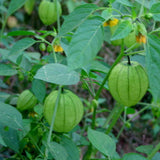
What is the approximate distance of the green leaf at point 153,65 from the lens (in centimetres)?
54

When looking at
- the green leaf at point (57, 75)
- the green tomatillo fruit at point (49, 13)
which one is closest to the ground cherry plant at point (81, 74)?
the green leaf at point (57, 75)

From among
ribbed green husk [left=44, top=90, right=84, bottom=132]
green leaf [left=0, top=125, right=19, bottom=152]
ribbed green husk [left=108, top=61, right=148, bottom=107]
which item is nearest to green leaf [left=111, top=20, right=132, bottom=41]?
ribbed green husk [left=108, top=61, right=148, bottom=107]

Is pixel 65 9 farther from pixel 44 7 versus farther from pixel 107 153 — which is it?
pixel 107 153

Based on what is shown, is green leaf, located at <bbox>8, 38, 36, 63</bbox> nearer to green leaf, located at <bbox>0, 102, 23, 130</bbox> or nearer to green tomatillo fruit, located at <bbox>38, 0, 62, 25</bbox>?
green leaf, located at <bbox>0, 102, 23, 130</bbox>

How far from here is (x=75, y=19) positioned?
0.58 metres

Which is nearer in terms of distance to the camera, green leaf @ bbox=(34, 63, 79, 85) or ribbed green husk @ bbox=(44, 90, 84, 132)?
green leaf @ bbox=(34, 63, 79, 85)

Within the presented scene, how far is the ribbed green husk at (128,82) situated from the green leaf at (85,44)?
0.52ft

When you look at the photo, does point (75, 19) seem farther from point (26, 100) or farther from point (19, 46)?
point (26, 100)

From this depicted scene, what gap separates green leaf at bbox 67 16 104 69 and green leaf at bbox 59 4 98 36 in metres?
0.01

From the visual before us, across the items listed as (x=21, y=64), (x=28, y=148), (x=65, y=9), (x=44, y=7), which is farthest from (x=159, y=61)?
(x=65, y=9)

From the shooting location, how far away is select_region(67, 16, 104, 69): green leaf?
1.64 feet

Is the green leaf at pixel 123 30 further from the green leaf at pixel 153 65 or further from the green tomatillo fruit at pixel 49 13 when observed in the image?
the green tomatillo fruit at pixel 49 13

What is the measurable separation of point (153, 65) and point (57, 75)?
0.22 metres

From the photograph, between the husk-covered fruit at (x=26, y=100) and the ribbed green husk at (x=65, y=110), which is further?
the husk-covered fruit at (x=26, y=100)
